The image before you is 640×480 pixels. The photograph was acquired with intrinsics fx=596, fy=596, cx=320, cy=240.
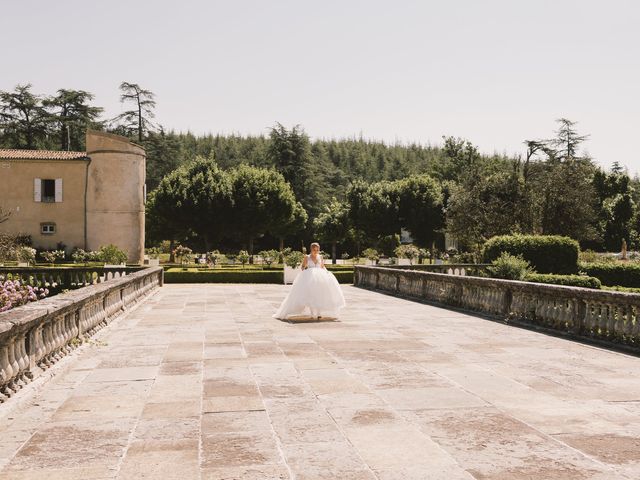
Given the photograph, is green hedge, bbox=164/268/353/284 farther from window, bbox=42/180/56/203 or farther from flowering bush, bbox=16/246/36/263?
window, bbox=42/180/56/203

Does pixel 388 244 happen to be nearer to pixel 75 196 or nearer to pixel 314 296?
pixel 75 196

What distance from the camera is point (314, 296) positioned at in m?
12.5

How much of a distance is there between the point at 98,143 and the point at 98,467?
41671 mm

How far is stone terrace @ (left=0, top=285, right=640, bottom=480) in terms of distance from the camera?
3.99 m

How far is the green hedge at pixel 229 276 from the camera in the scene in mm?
30734

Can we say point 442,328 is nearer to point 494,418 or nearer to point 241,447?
point 494,418

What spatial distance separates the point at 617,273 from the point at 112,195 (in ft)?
105

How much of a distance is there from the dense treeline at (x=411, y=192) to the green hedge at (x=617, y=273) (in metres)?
15.5

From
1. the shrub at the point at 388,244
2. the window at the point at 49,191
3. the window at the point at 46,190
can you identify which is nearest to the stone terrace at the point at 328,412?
the window at the point at 46,190

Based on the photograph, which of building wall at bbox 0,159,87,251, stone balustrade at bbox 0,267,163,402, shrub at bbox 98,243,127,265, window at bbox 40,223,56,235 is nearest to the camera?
stone balustrade at bbox 0,267,163,402

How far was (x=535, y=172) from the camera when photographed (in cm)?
4719

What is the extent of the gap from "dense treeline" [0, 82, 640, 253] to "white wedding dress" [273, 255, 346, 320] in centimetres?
3257

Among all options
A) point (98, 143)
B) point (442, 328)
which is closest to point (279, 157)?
point (98, 143)

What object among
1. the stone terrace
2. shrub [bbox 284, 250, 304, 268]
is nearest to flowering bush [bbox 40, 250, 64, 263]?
shrub [bbox 284, 250, 304, 268]
